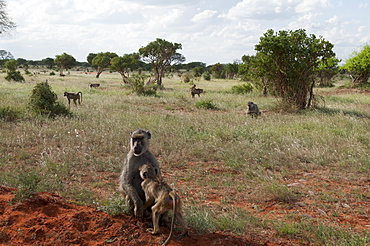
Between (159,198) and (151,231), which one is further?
(151,231)

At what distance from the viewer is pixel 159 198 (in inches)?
141

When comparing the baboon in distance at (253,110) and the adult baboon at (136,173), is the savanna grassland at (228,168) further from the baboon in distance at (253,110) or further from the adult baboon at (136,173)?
the baboon in distance at (253,110)

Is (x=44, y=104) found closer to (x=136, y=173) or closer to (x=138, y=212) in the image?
(x=136, y=173)

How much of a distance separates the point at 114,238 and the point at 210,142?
17.8 feet

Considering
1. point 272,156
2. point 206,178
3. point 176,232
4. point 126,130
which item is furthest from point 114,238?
point 126,130

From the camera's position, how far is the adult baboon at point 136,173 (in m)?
4.13

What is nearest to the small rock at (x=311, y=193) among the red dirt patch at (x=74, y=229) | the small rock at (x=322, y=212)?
the small rock at (x=322, y=212)

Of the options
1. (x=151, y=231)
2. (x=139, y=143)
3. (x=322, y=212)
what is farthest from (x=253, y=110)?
(x=151, y=231)

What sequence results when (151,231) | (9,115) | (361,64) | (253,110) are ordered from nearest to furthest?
(151,231) < (9,115) < (253,110) < (361,64)

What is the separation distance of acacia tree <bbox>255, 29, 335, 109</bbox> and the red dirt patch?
41.9 feet

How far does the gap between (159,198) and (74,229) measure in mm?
1181

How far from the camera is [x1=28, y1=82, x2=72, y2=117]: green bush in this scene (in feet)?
37.7

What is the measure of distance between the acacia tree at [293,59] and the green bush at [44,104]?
31.1ft

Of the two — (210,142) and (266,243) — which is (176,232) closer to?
(266,243)
